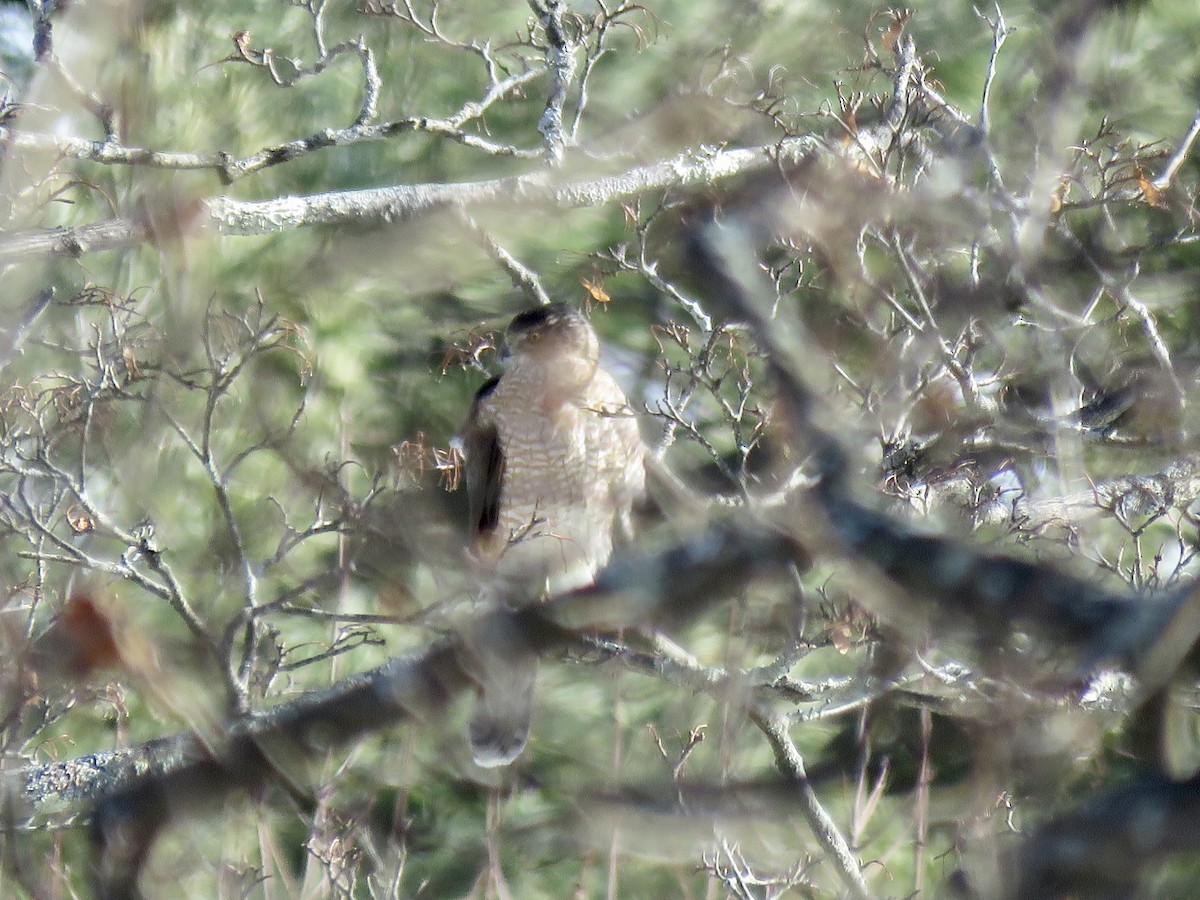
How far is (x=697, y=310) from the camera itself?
12.3 ft

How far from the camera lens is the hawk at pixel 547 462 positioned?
4602 millimetres

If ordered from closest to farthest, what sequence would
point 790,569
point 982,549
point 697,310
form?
point 982,549, point 790,569, point 697,310

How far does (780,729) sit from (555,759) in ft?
5.67

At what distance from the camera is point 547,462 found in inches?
192

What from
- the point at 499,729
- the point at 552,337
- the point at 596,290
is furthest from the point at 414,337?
the point at 596,290

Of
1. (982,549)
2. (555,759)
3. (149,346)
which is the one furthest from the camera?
(555,759)

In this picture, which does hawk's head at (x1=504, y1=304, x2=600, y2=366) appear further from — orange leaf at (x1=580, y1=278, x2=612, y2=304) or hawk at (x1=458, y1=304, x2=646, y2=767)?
orange leaf at (x1=580, y1=278, x2=612, y2=304)

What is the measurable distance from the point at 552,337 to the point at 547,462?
0.51 metres

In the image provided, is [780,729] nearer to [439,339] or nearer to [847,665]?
[847,665]

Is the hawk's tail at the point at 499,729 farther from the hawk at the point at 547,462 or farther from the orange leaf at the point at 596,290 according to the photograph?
the orange leaf at the point at 596,290

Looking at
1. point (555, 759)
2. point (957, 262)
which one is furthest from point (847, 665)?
point (957, 262)

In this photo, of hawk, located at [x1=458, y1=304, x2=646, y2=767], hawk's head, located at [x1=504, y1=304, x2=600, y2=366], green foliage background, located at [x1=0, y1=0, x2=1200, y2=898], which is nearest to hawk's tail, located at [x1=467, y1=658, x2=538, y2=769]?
hawk, located at [x1=458, y1=304, x2=646, y2=767]

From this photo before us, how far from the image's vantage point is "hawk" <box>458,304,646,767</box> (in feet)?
15.1

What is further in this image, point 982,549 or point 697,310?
point 697,310
